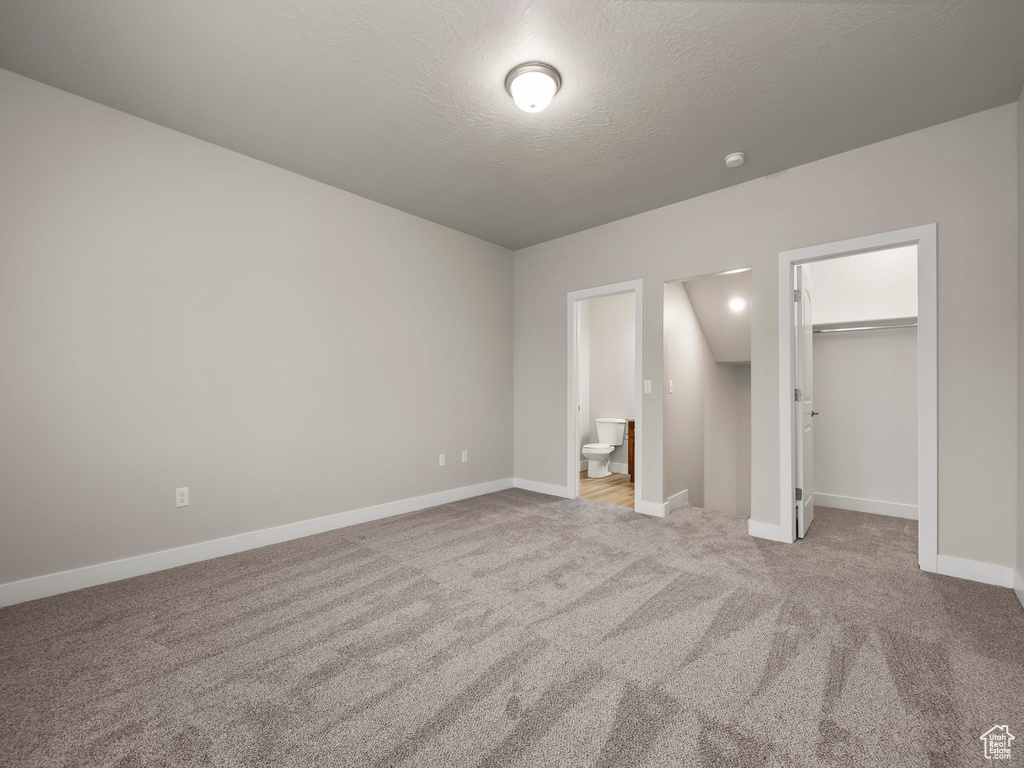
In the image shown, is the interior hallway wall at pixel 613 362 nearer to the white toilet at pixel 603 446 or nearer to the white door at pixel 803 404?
the white toilet at pixel 603 446

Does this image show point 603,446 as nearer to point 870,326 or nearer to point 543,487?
point 543,487

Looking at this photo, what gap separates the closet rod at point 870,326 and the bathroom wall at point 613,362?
2.41 meters

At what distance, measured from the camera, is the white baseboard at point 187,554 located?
241cm

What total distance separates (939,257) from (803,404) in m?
1.20

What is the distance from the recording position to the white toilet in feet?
19.3

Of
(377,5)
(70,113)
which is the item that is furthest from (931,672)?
(70,113)

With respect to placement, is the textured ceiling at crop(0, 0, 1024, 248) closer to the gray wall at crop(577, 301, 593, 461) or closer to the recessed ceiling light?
the recessed ceiling light

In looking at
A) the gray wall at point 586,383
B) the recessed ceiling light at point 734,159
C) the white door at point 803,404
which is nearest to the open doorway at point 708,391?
the white door at point 803,404

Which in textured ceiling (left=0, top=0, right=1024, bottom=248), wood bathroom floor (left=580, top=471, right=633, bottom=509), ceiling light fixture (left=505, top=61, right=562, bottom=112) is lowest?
wood bathroom floor (left=580, top=471, right=633, bottom=509)

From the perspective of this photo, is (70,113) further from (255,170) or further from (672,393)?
(672,393)

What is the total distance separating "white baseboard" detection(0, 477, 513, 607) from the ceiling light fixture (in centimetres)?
319

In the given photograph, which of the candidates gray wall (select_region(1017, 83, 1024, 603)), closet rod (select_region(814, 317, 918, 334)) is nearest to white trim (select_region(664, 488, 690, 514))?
closet rod (select_region(814, 317, 918, 334))

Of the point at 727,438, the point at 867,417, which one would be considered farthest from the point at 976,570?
the point at 727,438

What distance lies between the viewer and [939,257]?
2.72 metres
